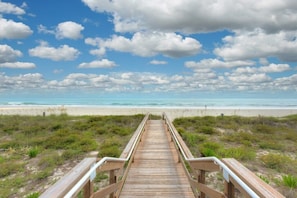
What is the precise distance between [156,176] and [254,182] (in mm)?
4463

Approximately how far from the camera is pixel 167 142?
1111 cm

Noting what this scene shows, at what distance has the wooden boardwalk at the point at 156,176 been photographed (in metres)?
5.15

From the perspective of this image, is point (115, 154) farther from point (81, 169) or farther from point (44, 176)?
point (81, 169)

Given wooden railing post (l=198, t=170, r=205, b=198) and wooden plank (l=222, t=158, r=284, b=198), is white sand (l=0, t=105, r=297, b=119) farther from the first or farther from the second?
wooden plank (l=222, t=158, r=284, b=198)

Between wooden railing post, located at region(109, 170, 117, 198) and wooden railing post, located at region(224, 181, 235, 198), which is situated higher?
wooden railing post, located at region(224, 181, 235, 198)

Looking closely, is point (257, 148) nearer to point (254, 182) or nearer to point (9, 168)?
point (9, 168)

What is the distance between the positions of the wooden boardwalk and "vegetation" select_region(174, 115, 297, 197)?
2018mm

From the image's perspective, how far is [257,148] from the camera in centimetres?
1209

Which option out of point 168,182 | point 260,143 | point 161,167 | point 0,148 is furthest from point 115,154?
point 260,143

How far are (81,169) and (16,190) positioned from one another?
20.6 ft

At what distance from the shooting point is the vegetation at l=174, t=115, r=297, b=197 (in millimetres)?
8059

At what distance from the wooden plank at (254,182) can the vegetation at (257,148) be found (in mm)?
4869

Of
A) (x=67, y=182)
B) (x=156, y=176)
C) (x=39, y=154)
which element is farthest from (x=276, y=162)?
(x=39, y=154)

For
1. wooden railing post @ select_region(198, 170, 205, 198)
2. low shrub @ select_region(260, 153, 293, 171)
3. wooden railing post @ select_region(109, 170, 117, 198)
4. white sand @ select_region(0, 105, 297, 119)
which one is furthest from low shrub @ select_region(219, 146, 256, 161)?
white sand @ select_region(0, 105, 297, 119)
